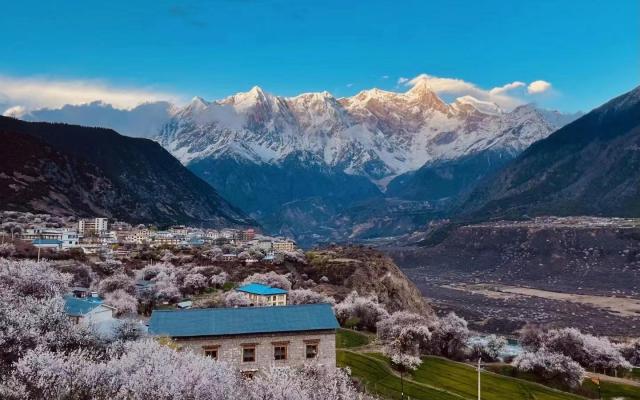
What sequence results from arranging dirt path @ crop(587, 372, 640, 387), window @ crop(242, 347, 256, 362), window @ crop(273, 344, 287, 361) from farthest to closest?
dirt path @ crop(587, 372, 640, 387)
window @ crop(273, 344, 287, 361)
window @ crop(242, 347, 256, 362)

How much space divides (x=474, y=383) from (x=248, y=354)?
24319 millimetres

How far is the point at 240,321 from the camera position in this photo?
35938mm

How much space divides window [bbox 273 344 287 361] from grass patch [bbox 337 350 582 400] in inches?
350

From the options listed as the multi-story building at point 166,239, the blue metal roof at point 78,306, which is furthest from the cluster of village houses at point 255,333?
the multi-story building at point 166,239

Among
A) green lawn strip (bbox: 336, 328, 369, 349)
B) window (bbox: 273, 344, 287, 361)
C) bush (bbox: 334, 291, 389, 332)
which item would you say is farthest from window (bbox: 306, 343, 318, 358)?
bush (bbox: 334, 291, 389, 332)

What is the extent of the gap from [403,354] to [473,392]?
20.8 ft

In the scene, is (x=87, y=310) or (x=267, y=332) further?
(x=87, y=310)

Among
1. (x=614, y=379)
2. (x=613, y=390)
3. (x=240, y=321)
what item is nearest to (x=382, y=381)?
(x=240, y=321)

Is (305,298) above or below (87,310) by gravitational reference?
below

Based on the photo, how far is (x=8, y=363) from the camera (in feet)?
91.8

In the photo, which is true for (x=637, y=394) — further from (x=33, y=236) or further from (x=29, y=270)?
(x=33, y=236)

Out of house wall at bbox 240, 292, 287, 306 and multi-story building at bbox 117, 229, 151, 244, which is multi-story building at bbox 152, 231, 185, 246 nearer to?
multi-story building at bbox 117, 229, 151, 244

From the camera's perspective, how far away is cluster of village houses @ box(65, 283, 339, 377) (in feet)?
114

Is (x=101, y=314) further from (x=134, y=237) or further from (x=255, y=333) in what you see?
(x=134, y=237)
